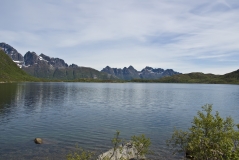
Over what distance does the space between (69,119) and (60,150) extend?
27023 mm

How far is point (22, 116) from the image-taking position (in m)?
65.2

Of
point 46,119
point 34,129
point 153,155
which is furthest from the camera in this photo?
point 46,119

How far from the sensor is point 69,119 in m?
62.9

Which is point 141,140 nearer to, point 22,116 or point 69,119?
point 69,119

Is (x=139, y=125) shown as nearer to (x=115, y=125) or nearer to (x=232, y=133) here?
(x=115, y=125)

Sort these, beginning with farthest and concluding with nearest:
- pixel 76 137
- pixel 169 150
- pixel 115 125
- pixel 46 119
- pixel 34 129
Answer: pixel 46 119
pixel 115 125
pixel 34 129
pixel 76 137
pixel 169 150

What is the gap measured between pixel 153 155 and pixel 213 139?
14159 millimetres

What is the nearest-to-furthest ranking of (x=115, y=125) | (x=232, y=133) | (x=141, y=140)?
(x=232, y=133) < (x=141, y=140) < (x=115, y=125)

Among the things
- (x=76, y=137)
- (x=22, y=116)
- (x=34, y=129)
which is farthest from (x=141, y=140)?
(x=22, y=116)

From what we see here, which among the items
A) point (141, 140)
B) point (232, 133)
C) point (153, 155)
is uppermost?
point (232, 133)

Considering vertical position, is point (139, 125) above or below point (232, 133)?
below

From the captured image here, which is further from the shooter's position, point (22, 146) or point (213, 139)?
point (22, 146)

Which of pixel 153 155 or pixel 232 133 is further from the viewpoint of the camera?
pixel 153 155

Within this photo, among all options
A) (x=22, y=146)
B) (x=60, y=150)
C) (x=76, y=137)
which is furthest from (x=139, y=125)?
(x=22, y=146)
